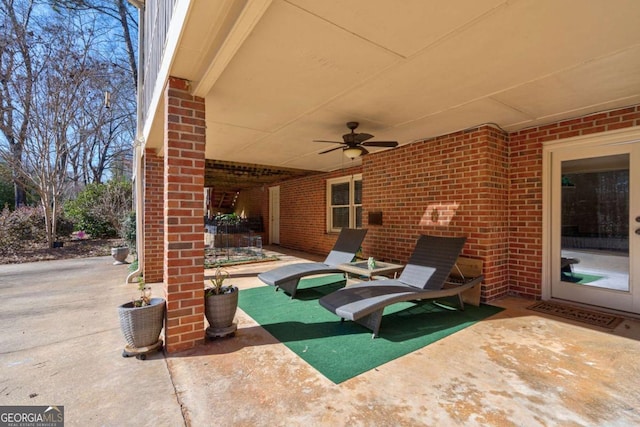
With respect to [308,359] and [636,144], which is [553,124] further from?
[308,359]

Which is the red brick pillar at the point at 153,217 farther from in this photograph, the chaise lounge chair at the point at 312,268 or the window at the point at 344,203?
the window at the point at 344,203

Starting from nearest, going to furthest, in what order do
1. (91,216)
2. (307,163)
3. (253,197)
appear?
(307,163)
(91,216)
(253,197)

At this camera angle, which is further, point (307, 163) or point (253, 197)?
point (253, 197)

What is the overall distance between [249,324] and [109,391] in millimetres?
1478

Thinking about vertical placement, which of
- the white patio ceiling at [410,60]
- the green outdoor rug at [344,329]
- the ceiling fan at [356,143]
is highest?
the white patio ceiling at [410,60]

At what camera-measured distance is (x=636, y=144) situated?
3467mm

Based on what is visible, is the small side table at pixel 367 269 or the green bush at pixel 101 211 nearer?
the small side table at pixel 367 269

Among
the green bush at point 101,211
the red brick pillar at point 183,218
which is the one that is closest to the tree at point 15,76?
the green bush at point 101,211

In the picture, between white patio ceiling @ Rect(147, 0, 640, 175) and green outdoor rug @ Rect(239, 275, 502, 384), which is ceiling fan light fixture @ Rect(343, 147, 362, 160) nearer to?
white patio ceiling @ Rect(147, 0, 640, 175)

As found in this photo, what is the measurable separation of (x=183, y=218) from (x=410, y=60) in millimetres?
2512

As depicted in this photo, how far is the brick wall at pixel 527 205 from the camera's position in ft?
13.8

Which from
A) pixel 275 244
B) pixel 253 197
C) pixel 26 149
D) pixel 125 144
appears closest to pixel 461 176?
pixel 275 244

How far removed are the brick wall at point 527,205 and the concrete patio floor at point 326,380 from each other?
111 centimetres

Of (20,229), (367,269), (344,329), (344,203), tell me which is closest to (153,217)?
(367,269)
